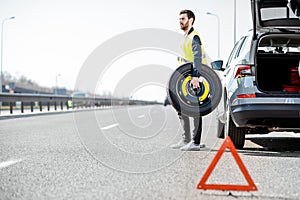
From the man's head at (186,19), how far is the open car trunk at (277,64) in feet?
5.28

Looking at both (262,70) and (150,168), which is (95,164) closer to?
(150,168)

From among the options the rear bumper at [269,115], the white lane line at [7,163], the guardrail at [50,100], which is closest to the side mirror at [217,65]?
the rear bumper at [269,115]

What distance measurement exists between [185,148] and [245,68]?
1.67 metres

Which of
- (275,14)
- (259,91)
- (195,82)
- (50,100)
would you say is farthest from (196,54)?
(50,100)

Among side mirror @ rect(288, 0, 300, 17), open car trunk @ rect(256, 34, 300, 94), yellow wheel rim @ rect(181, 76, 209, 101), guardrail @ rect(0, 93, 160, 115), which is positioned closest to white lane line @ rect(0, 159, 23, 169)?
yellow wheel rim @ rect(181, 76, 209, 101)

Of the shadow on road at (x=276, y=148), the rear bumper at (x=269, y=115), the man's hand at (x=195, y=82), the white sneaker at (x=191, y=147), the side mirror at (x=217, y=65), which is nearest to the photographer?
the rear bumper at (x=269, y=115)

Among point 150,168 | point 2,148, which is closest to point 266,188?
point 150,168

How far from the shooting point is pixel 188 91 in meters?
7.33

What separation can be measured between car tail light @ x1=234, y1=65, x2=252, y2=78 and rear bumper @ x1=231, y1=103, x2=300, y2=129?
18.8 inches

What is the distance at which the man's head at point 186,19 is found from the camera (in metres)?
7.13

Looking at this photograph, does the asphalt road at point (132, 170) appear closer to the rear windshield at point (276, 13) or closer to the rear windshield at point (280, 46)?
the rear windshield at point (280, 46)

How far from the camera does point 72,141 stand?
8.69 meters

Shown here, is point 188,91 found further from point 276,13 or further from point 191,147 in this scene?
point 276,13

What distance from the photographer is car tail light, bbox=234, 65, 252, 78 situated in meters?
6.62
